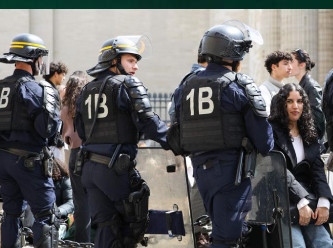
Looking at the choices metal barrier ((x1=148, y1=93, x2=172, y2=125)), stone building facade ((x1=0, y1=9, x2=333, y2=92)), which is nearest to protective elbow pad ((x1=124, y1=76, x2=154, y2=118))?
metal barrier ((x1=148, y1=93, x2=172, y2=125))

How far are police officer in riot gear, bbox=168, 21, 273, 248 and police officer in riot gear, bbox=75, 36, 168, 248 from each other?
0.57 m

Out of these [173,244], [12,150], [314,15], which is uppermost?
[314,15]

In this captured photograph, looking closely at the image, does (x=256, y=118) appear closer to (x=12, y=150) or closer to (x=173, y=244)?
(x=173, y=244)

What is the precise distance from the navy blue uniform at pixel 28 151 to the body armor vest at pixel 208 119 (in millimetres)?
1699

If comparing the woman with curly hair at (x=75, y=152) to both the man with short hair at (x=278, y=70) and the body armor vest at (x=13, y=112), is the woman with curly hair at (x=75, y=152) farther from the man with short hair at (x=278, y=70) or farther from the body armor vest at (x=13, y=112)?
the man with short hair at (x=278, y=70)

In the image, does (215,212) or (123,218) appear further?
(123,218)

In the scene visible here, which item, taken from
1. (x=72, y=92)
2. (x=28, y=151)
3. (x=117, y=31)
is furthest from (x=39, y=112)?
(x=117, y=31)

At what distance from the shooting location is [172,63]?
3023 centimetres

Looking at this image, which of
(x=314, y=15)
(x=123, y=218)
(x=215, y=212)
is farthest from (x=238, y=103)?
(x=314, y=15)

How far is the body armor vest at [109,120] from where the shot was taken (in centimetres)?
1016

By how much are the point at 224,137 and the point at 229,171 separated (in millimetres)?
267

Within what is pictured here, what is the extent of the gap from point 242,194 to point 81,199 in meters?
2.93

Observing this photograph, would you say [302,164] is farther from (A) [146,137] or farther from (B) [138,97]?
(B) [138,97]

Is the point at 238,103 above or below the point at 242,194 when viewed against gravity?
above
